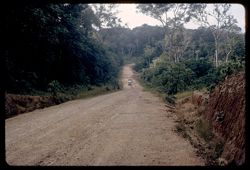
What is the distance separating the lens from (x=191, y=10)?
125 ft

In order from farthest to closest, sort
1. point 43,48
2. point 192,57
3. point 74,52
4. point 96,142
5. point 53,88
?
1. point 192,57
2. point 74,52
3. point 43,48
4. point 53,88
5. point 96,142

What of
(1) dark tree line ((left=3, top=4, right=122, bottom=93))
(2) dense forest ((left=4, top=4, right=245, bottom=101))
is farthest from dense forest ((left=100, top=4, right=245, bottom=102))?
(1) dark tree line ((left=3, top=4, right=122, bottom=93))

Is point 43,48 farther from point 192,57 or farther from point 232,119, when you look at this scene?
point 192,57

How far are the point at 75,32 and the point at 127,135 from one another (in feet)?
77.6

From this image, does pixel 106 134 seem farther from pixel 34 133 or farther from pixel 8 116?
pixel 8 116

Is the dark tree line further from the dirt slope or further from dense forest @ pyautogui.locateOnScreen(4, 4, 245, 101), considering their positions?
the dirt slope

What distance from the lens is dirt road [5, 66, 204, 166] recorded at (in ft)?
22.8

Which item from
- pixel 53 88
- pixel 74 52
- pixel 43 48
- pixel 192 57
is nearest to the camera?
pixel 53 88

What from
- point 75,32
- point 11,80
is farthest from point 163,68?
point 11,80

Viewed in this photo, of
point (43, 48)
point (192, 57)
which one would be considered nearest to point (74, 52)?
point (43, 48)

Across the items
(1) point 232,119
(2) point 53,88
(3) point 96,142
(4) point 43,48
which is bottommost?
(2) point 53,88

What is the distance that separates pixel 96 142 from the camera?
8836 mm

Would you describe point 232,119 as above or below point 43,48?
below

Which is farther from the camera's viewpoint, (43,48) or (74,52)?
(74,52)
